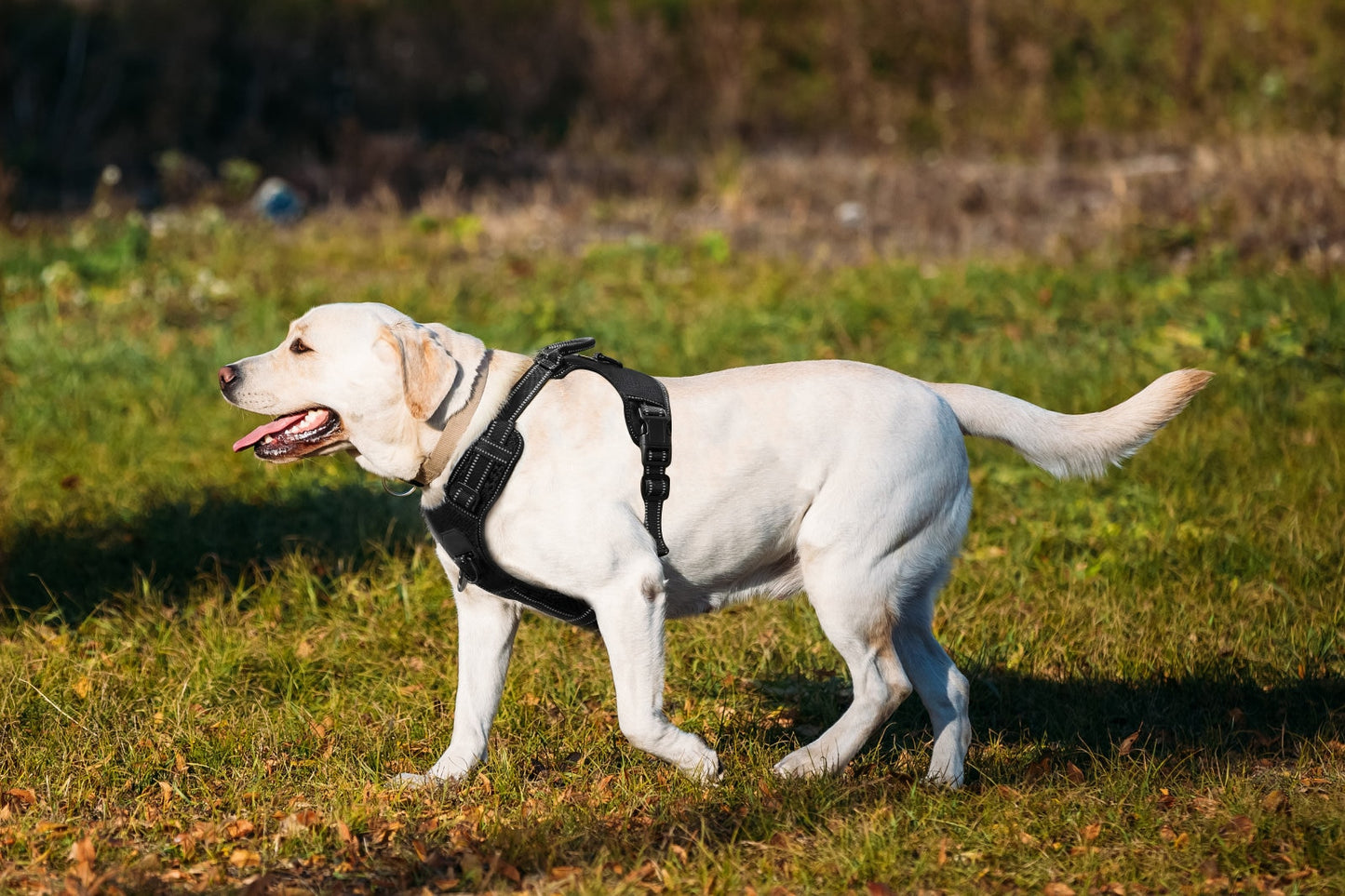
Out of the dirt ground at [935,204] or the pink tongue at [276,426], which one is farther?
the dirt ground at [935,204]

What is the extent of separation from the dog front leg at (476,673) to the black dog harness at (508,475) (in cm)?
19

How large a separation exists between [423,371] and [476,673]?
38.0 inches

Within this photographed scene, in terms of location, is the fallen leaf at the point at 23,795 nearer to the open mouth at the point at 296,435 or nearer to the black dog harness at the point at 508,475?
the open mouth at the point at 296,435

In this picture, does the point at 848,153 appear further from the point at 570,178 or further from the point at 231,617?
the point at 231,617

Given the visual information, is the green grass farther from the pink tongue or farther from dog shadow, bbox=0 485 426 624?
the pink tongue

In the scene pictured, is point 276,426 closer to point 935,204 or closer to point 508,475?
point 508,475

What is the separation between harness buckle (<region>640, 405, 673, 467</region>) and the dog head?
515mm

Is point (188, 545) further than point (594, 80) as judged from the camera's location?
No

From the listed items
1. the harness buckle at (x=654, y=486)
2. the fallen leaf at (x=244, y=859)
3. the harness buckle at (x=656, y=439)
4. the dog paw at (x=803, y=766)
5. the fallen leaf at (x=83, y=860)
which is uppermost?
the harness buckle at (x=656, y=439)

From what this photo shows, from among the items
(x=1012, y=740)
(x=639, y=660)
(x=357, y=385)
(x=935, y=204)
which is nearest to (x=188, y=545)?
(x=357, y=385)

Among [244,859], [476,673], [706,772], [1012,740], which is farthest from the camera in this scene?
[1012,740]

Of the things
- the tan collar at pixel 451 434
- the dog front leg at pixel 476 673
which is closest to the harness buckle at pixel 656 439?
the tan collar at pixel 451 434

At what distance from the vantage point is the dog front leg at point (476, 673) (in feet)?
13.2

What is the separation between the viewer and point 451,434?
12.3ft
